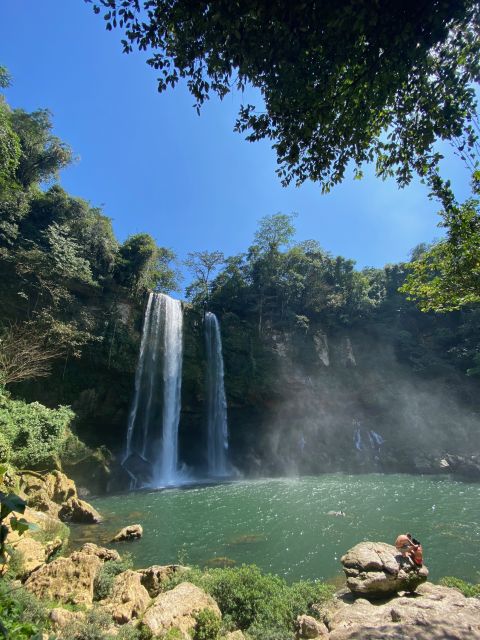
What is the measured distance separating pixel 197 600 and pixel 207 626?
67cm

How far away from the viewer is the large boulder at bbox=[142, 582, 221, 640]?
16.4 feet

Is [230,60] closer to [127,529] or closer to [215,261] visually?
[127,529]

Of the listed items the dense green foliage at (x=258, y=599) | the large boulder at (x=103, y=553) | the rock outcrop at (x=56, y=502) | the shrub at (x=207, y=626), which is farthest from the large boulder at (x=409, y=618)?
the rock outcrop at (x=56, y=502)

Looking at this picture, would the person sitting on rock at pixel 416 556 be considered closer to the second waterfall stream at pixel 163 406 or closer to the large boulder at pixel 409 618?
the large boulder at pixel 409 618

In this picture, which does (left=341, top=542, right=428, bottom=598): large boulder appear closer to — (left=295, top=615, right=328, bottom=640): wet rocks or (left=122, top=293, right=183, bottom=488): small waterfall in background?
(left=295, top=615, right=328, bottom=640): wet rocks

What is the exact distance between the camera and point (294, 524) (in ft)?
40.6

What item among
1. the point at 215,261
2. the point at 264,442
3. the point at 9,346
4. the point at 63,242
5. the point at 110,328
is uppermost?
the point at 215,261

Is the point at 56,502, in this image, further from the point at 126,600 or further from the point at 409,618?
the point at 409,618

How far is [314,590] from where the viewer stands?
262 inches

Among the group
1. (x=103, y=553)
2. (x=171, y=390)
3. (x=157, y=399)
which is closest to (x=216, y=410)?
(x=171, y=390)

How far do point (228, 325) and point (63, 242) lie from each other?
14.1 metres

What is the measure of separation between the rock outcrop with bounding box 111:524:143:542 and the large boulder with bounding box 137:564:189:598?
379 centimetres

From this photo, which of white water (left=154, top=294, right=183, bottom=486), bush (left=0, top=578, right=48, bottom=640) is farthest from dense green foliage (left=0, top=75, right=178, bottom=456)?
bush (left=0, top=578, right=48, bottom=640)

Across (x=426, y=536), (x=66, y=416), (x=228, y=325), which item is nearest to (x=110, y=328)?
(x=66, y=416)
